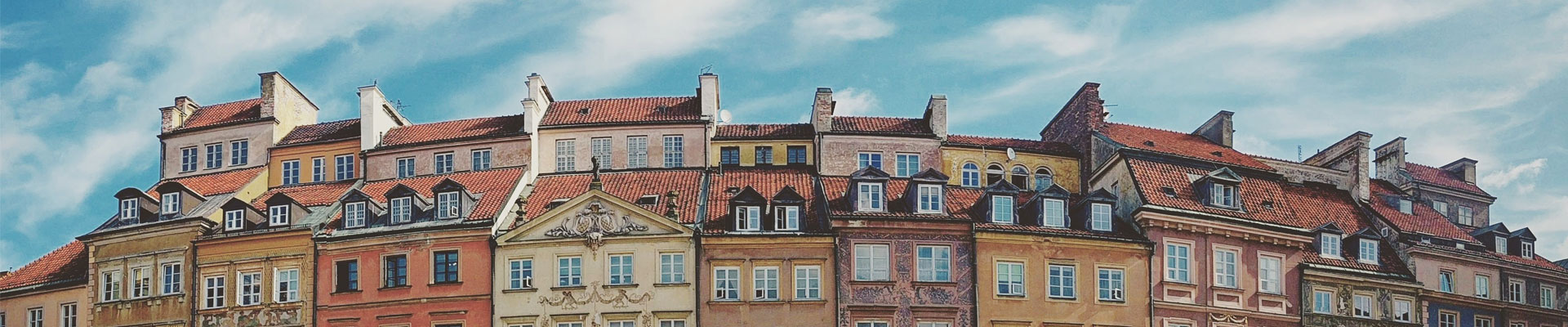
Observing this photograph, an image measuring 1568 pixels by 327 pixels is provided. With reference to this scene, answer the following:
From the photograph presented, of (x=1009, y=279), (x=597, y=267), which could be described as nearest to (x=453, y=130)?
(x=597, y=267)

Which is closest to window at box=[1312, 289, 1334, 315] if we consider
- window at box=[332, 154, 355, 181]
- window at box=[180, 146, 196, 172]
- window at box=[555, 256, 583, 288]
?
window at box=[555, 256, 583, 288]

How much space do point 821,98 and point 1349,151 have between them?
20361 mm

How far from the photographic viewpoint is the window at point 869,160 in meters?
68.6

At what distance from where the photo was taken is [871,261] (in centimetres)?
6219

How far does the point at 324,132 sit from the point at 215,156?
3.98 metres

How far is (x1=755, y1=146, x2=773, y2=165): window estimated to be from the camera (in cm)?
6948

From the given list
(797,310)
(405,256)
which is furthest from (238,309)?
(797,310)

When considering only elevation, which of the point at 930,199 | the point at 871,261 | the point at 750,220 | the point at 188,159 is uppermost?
the point at 188,159

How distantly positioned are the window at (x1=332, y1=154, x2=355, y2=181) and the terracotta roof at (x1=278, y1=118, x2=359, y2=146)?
69 cm

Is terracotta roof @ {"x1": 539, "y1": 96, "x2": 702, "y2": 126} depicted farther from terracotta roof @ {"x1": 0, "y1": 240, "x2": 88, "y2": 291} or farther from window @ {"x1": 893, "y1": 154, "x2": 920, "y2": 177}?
terracotta roof @ {"x1": 0, "y1": 240, "x2": 88, "y2": 291}

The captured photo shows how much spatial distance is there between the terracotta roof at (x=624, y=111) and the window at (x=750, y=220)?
7686 millimetres

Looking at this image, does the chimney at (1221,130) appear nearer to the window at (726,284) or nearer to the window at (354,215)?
the window at (726,284)

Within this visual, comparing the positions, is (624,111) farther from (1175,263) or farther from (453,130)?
(1175,263)

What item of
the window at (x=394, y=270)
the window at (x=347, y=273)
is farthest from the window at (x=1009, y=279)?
the window at (x=347, y=273)
